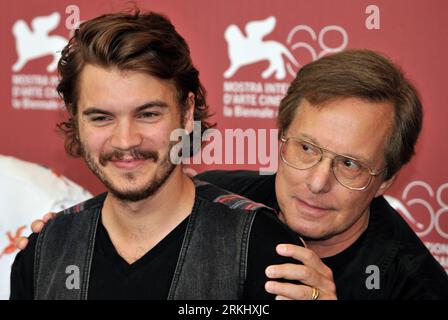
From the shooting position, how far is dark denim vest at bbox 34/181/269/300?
1561mm

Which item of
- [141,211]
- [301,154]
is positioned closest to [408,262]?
[301,154]

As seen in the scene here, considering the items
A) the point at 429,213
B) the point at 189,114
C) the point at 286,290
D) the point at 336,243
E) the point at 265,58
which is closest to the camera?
the point at 286,290

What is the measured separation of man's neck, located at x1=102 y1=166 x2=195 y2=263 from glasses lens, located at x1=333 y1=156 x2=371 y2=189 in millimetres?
417

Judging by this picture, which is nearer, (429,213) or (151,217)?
(151,217)

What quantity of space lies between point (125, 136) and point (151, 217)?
23 centimetres

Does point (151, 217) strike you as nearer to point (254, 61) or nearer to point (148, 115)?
point (148, 115)

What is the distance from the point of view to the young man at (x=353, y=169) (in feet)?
5.96

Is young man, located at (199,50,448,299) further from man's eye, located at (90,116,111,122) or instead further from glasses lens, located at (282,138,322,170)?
man's eye, located at (90,116,111,122)

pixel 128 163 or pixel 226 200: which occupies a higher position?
pixel 128 163

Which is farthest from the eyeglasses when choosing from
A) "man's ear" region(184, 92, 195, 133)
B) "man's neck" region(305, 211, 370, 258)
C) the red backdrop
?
the red backdrop

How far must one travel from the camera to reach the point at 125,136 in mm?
1559

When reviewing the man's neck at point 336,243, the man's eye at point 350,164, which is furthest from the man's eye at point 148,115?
the man's neck at point 336,243

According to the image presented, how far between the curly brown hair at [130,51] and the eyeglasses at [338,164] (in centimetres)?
33

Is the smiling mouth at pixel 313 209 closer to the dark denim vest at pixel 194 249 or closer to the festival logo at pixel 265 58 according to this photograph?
the dark denim vest at pixel 194 249
